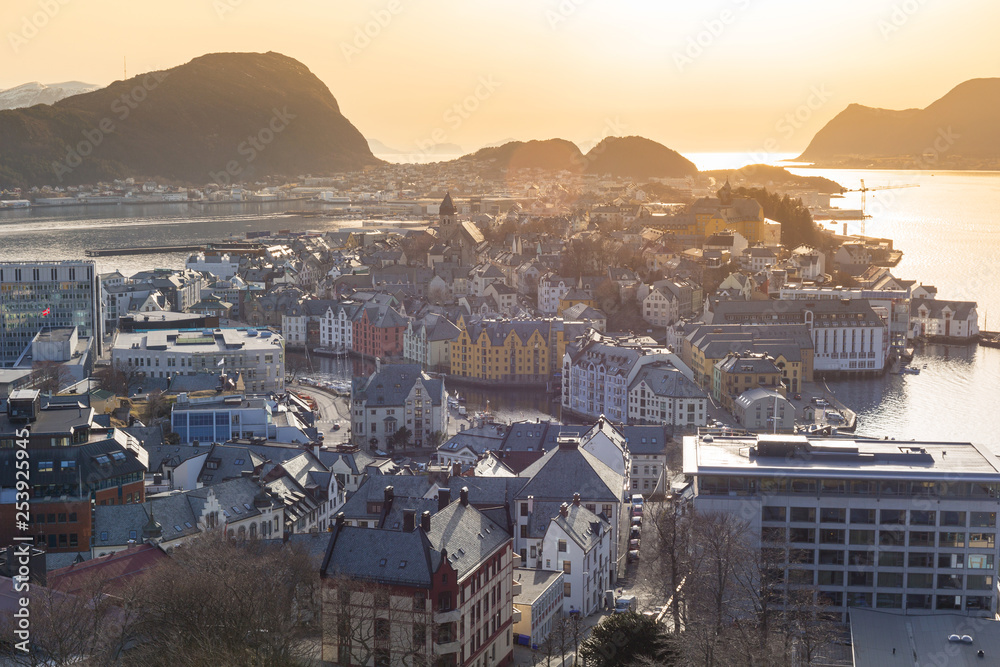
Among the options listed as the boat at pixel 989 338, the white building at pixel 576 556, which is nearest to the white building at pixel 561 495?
the white building at pixel 576 556

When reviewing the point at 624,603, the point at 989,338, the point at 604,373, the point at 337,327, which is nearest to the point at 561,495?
the point at 624,603

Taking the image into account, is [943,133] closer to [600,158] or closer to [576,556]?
[600,158]

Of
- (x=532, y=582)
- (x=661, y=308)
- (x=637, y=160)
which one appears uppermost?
(x=637, y=160)

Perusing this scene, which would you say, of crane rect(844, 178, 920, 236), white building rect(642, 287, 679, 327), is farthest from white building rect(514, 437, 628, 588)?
crane rect(844, 178, 920, 236)

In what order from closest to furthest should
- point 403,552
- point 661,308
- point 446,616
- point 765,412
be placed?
point 446,616 < point 403,552 < point 765,412 < point 661,308

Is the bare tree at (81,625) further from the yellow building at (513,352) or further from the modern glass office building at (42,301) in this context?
the modern glass office building at (42,301)

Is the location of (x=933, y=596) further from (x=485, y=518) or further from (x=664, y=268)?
(x=664, y=268)

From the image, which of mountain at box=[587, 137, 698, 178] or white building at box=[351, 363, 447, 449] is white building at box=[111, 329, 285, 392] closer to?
white building at box=[351, 363, 447, 449]
